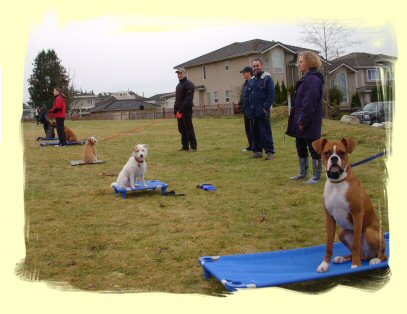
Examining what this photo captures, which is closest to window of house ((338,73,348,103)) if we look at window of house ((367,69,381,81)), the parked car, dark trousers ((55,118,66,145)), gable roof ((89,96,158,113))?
the parked car

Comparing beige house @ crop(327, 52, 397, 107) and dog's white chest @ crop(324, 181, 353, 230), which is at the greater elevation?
beige house @ crop(327, 52, 397, 107)

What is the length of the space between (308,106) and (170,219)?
2.56 metres

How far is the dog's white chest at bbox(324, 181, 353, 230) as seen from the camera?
11.6 ft

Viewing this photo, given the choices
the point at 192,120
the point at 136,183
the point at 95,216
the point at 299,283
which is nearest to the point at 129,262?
the point at 299,283

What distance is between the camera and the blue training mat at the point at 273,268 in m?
3.26

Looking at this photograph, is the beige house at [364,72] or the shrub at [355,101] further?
the shrub at [355,101]

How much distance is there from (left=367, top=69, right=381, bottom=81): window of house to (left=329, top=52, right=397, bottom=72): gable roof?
0.04 meters

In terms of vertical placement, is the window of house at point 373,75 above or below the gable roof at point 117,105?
below

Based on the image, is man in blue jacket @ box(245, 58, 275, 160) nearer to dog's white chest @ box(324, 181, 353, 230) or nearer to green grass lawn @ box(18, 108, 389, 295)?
green grass lawn @ box(18, 108, 389, 295)

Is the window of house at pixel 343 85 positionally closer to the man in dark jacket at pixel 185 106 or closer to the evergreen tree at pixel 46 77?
the evergreen tree at pixel 46 77

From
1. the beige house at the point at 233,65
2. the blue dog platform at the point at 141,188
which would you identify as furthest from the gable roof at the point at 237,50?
the blue dog platform at the point at 141,188

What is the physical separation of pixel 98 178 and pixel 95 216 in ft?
10.1

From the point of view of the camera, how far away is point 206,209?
6.25 metres

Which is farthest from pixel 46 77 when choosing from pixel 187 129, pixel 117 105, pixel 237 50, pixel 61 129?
pixel 61 129
